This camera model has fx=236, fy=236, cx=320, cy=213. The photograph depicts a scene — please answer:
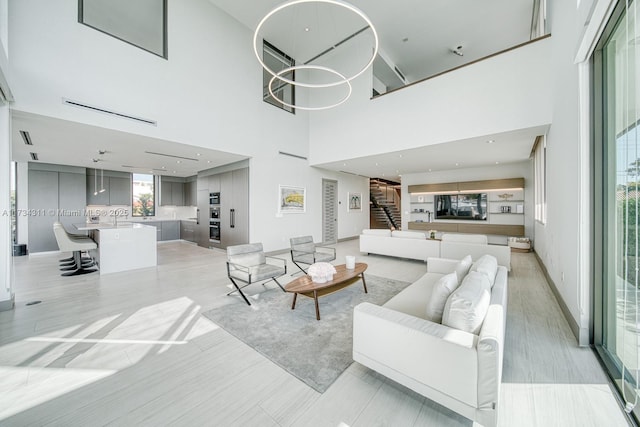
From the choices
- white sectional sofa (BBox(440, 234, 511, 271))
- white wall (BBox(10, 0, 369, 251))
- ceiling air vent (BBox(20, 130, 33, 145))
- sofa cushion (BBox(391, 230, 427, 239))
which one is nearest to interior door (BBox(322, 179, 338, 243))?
white wall (BBox(10, 0, 369, 251))

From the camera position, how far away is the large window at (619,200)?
5.52 feet

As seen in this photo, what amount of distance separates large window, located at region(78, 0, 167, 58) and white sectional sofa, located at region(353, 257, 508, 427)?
635cm

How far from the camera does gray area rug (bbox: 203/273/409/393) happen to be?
2.12 m

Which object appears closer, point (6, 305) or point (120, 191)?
point (6, 305)

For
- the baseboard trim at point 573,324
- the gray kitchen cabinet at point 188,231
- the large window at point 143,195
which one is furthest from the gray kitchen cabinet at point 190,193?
the baseboard trim at point 573,324

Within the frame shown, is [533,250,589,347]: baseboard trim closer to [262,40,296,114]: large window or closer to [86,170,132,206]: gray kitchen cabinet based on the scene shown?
[262,40,296,114]: large window

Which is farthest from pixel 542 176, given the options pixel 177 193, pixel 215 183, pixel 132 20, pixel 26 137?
pixel 177 193

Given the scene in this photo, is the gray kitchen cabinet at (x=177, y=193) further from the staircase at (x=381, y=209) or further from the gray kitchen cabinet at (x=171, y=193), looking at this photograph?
the staircase at (x=381, y=209)

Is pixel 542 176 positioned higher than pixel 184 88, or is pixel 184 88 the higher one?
pixel 184 88

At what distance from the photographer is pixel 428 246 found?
574cm

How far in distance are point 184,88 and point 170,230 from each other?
6889mm

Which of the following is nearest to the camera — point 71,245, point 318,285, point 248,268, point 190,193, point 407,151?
point 318,285

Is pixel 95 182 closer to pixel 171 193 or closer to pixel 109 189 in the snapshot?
pixel 109 189

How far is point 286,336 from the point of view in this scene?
8.57ft
